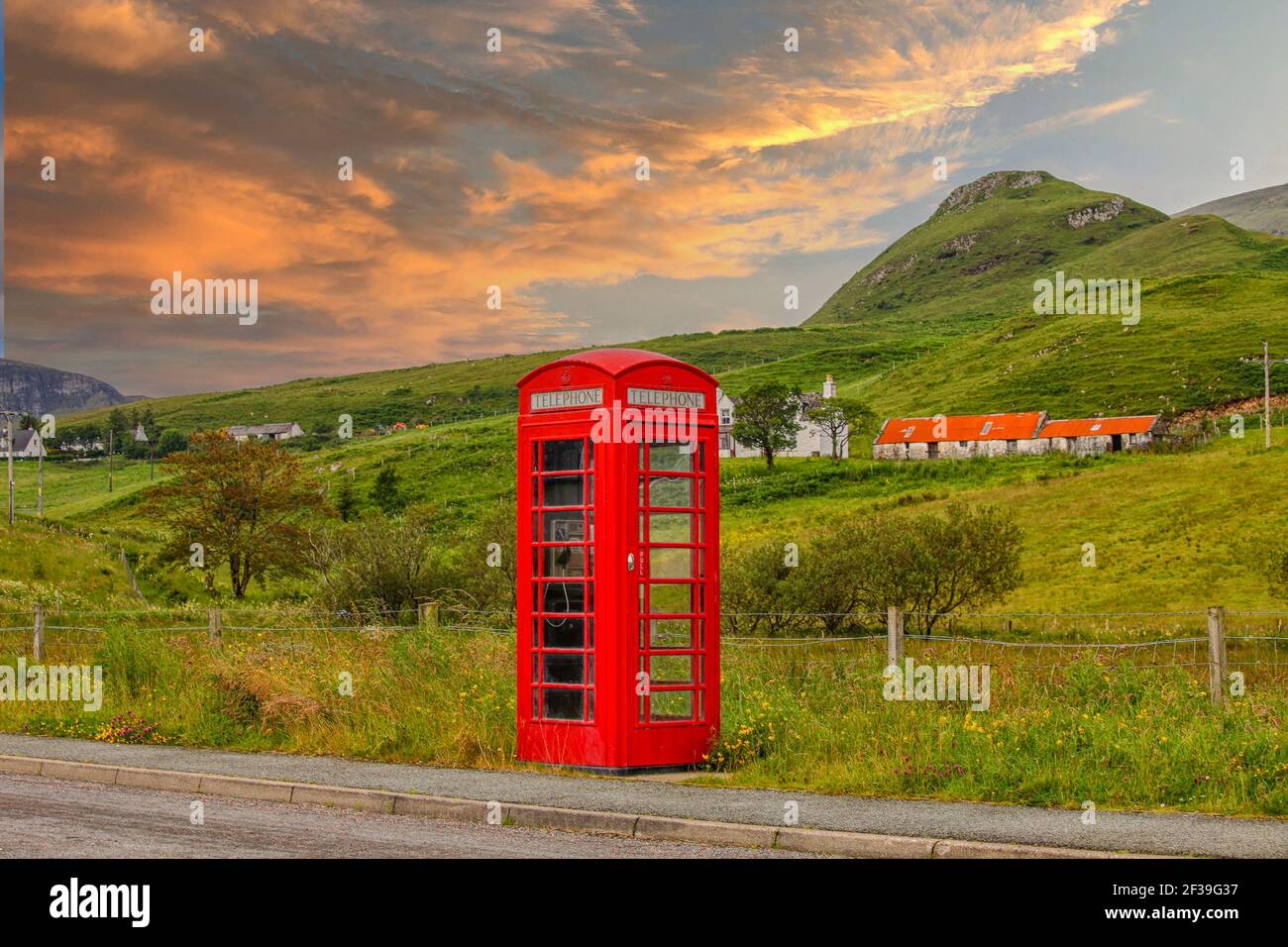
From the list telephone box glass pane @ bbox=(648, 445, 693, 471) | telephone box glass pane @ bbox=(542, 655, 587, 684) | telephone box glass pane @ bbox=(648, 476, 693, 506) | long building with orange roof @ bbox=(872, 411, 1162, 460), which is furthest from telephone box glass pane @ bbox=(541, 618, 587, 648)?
long building with orange roof @ bbox=(872, 411, 1162, 460)

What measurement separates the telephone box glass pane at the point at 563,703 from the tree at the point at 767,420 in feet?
348

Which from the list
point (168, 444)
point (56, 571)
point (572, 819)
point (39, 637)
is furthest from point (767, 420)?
point (572, 819)

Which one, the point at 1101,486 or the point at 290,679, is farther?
the point at 1101,486

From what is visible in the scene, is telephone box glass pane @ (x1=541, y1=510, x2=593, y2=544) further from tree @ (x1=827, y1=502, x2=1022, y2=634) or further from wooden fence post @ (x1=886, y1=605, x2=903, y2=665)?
tree @ (x1=827, y1=502, x2=1022, y2=634)

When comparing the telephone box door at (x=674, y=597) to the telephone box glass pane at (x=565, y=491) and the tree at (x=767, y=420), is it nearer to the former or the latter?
the telephone box glass pane at (x=565, y=491)

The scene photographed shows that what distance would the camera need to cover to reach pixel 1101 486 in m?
80.0

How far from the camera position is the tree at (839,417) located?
127 m

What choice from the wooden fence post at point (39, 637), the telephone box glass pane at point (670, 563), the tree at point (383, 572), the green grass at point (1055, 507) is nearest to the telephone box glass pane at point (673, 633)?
the telephone box glass pane at point (670, 563)

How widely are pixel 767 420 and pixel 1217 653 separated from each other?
107m

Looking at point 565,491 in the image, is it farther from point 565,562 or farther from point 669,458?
point 669,458

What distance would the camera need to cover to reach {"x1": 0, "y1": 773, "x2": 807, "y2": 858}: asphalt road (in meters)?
9.14

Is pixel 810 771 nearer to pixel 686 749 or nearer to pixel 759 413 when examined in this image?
pixel 686 749
